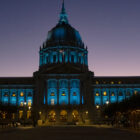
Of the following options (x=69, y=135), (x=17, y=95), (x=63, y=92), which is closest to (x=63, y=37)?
(x=63, y=92)

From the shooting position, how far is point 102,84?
119m

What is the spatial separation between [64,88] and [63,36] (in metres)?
38.3

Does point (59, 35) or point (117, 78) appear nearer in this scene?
point (117, 78)

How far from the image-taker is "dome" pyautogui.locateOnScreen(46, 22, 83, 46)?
137 m

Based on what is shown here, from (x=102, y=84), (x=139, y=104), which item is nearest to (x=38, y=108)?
(x=102, y=84)

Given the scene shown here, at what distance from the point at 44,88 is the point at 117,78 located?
3663 centimetres

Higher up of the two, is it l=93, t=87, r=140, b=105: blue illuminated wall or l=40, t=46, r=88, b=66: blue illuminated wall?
l=40, t=46, r=88, b=66: blue illuminated wall

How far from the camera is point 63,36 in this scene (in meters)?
139

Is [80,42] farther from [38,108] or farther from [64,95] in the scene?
[38,108]

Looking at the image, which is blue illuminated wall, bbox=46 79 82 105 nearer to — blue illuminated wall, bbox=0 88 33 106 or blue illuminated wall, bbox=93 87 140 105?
blue illuminated wall, bbox=93 87 140 105

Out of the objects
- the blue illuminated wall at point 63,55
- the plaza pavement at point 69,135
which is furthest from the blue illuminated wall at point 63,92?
the plaza pavement at point 69,135

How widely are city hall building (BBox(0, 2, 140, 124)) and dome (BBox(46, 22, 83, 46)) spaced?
1.74 ft

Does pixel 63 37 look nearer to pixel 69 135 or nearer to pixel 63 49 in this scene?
pixel 63 49

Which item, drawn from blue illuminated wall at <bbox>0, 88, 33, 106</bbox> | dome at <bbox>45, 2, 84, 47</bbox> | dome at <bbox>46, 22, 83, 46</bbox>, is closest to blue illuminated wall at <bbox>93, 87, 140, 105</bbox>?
blue illuminated wall at <bbox>0, 88, 33, 106</bbox>
